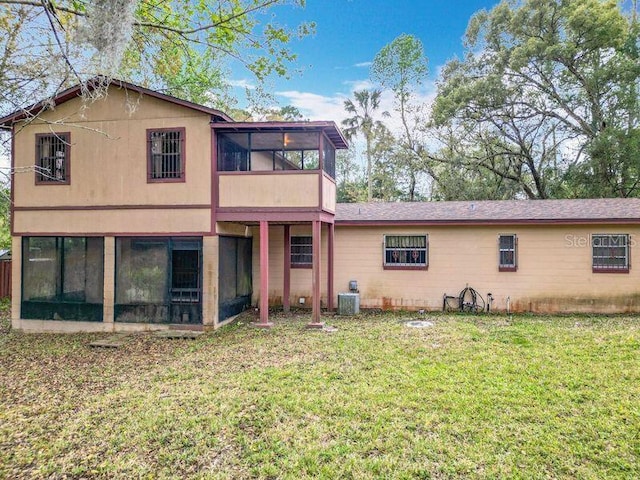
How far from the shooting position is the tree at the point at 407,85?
23078 mm

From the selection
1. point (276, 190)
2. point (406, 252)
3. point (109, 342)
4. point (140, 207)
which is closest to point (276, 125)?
point (276, 190)

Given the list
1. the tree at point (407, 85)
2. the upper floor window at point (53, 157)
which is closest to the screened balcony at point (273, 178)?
the upper floor window at point (53, 157)

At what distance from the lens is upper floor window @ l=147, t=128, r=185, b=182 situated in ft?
29.9

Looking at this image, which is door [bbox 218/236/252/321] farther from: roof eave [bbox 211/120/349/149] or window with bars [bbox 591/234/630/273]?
window with bars [bbox 591/234/630/273]

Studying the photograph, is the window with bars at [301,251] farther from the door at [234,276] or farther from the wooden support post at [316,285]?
the wooden support post at [316,285]

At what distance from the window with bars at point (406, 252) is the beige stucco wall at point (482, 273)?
0.15 metres

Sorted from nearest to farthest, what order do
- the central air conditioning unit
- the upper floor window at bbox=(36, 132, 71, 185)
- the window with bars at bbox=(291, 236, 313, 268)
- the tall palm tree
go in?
the upper floor window at bbox=(36, 132, 71, 185)
the central air conditioning unit
the window with bars at bbox=(291, 236, 313, 268)
the tall palm tree

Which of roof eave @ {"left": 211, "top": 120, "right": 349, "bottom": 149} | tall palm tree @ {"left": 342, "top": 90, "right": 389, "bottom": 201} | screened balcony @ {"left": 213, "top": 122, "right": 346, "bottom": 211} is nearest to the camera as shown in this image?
roof eave @ {"left": 211, "top": 120, "right": 349, "bottom": 149}

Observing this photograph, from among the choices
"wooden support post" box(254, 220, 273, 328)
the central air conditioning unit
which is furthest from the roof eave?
the central air conditioning unit

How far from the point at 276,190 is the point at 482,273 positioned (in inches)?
246

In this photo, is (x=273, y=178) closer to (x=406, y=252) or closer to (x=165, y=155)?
(x=165, y=155)

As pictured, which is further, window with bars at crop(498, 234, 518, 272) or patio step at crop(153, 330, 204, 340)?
window with bars at crop(498, 234, 518, 272)

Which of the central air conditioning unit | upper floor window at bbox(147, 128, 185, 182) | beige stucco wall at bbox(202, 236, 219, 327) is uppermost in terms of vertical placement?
upper floor window at bbox(147, 128, 185, 182)

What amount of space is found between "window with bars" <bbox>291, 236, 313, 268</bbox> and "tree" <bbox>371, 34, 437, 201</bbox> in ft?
45.2
